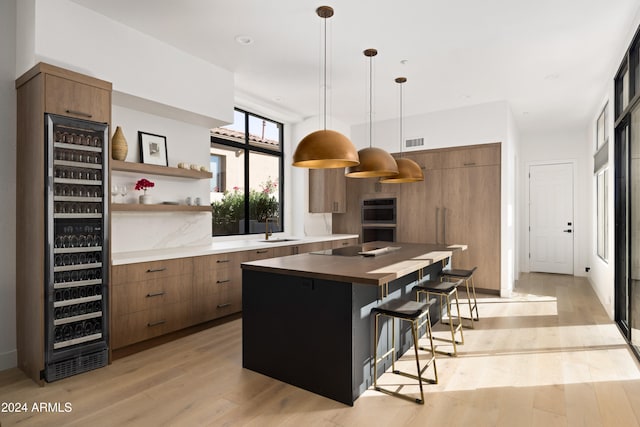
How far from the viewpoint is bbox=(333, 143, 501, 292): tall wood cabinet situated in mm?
5531

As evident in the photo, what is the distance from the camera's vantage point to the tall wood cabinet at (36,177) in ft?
8.71

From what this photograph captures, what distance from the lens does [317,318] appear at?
2549 millimetres

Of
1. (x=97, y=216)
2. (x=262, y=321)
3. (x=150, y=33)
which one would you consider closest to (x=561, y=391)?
(x=262, y=321)

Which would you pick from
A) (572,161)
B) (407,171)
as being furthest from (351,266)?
(572,161)

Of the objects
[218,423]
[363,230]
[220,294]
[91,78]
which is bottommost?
[218,423]

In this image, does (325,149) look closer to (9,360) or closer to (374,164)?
(374,164)

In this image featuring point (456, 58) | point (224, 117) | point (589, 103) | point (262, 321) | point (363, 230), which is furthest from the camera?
point (363, 230)

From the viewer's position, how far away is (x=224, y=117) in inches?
170

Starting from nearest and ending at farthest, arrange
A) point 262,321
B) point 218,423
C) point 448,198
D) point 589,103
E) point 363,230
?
point 218,423, point 262,321, point 589,103, point 448,198, point 363,230

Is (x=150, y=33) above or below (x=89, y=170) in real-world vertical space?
above

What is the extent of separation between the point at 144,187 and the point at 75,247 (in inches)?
45.6

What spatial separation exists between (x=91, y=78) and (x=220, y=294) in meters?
2.35

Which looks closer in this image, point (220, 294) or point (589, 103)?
point (220, 294)

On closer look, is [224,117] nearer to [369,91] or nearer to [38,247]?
[369,91]
